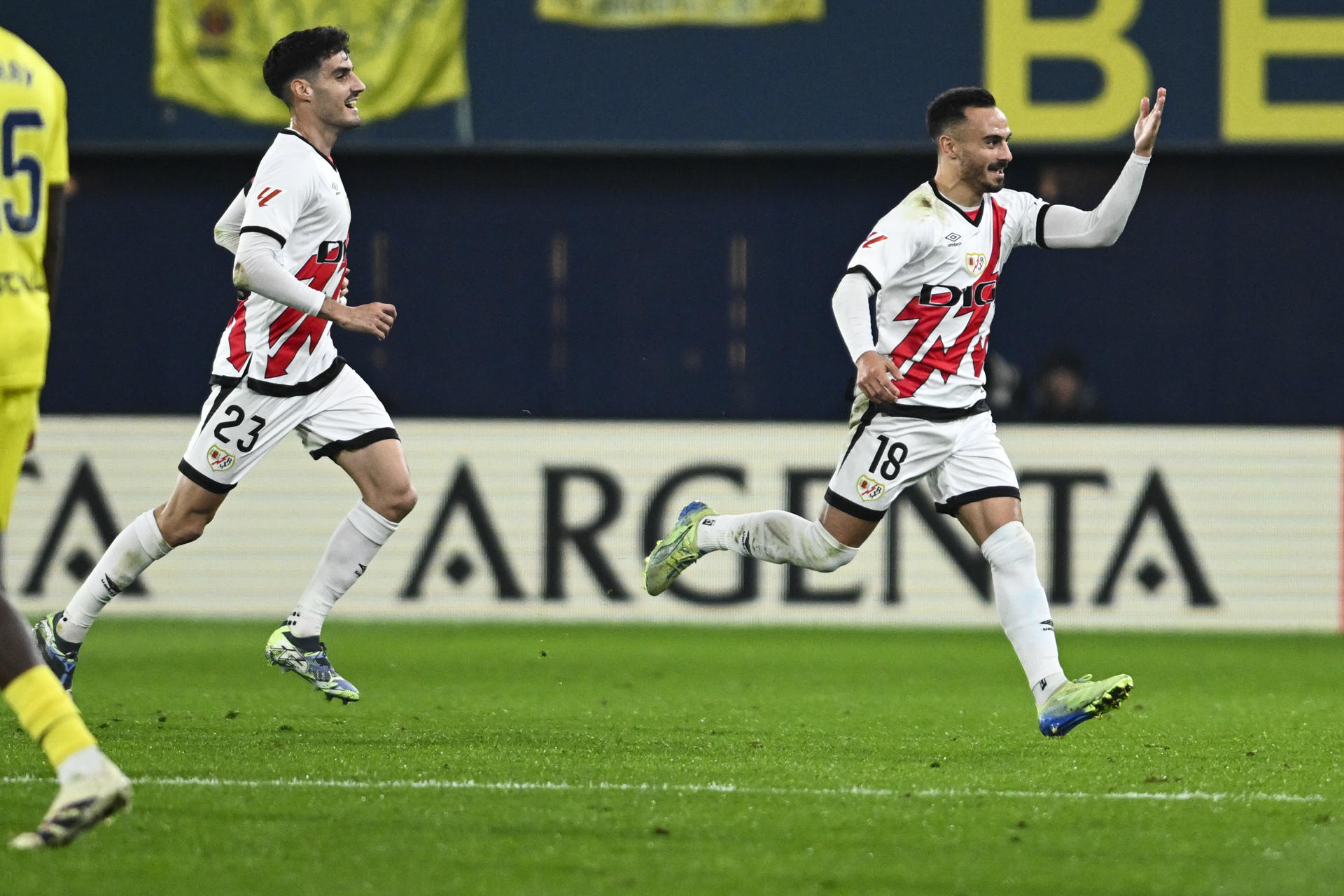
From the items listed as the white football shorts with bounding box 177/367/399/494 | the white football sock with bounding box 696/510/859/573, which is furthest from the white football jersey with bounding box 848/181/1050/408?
the white football shorts with bounding box 177/367/399/494

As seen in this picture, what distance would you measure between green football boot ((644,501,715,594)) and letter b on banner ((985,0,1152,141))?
7676 mm

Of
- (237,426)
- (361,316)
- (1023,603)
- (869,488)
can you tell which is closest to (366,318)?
(361,316)

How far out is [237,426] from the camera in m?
7.11

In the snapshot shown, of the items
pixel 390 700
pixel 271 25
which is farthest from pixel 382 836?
pixel 271 25

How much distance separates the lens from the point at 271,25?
571 inches

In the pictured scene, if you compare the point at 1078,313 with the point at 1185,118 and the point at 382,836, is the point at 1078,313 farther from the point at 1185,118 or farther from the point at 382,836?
the point at 382,836

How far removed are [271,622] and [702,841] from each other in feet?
26.2

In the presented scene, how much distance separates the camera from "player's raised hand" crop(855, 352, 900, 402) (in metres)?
6.27

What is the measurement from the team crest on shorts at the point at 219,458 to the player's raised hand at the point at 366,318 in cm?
76

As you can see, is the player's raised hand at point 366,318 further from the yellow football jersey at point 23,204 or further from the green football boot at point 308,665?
the yellow football jersey at point 23,204

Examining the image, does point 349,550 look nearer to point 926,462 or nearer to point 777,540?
point 777,540

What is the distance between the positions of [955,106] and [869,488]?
123 cm

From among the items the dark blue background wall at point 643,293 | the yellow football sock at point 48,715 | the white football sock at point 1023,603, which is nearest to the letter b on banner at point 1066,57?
the dark blue background wall at point 643,293

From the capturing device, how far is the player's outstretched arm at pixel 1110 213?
6.74 meters
